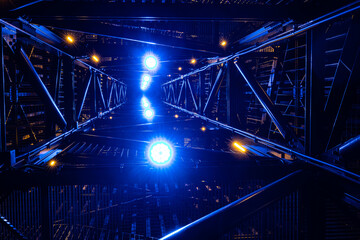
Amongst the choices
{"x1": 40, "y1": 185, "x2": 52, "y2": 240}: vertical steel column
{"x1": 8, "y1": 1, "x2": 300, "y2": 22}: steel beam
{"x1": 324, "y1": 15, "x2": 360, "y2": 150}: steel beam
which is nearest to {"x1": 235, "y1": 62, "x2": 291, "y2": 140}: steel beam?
{"x1": 324, "y1": 15, "x2": 360, "y2": 150}: steel beam

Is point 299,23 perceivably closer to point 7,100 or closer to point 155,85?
point 7,100

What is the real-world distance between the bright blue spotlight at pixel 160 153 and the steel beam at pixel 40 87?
2494 mm

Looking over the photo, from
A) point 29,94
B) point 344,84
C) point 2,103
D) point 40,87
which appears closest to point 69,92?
point 29,94

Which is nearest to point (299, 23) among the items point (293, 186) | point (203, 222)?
point (293, 186)

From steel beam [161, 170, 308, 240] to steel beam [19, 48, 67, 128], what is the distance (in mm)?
4285

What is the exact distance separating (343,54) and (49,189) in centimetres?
511

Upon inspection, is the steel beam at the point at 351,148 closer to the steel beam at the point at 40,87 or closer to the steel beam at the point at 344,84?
the steel beam at the point at 344,84

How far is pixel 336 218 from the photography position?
12.7ft

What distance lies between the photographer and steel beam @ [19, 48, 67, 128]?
4.71 m

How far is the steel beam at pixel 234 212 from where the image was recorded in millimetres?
2865

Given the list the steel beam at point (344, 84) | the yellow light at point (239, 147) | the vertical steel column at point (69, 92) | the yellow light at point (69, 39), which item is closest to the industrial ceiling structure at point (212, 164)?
the steel beam at point (344, 84)

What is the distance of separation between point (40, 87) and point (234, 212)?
4695mm

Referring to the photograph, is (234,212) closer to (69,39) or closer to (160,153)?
(160,153)

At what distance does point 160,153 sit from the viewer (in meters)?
5.24
